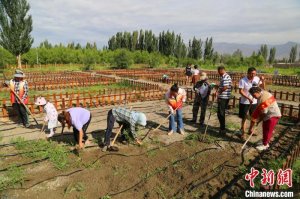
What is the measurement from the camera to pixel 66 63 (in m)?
46.0

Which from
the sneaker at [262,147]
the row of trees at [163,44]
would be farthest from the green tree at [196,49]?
the sneaker at [262,147]

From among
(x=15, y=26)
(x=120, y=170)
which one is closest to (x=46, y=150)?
(x=120, y=170)

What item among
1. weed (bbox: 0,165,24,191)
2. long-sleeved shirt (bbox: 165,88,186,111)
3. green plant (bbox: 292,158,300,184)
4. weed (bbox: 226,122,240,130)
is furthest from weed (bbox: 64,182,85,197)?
weed (bbox: 226,122,240,130)

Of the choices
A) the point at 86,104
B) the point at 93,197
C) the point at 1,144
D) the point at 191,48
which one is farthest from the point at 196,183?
the point at 191,48

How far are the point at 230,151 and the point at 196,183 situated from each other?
6.16 ft

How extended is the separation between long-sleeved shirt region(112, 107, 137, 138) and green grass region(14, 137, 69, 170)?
4.67ft

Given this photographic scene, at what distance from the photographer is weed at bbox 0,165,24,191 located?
449 cm

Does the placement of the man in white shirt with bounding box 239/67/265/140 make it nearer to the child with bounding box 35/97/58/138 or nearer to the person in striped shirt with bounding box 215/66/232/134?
the person in striped shirt with bounding box 215/66/232/134

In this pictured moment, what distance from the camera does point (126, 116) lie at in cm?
574

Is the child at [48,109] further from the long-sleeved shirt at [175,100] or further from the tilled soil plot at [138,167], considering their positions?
the long-sleeved shirt at [175,100]

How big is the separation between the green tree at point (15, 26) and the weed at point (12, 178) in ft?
99.0

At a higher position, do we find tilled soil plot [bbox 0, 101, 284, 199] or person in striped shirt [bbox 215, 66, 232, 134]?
person in striped shirt [bbox 215, 66, 232, 134]

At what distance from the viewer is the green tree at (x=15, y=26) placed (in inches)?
1192

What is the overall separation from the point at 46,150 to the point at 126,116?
6.70ft
